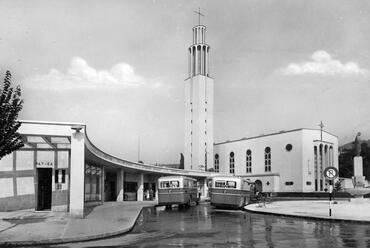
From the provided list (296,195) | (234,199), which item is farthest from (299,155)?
(234,199)

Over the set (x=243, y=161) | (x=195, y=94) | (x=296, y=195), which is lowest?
(x=296, y=195)

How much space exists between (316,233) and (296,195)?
6126 centimetres

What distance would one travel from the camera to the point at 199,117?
89312 millimetres

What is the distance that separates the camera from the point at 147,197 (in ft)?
172

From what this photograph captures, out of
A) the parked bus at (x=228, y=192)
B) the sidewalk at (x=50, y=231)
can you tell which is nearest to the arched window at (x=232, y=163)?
the parked bus at (x=228, y=192)

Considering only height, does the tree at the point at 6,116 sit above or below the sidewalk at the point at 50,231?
above

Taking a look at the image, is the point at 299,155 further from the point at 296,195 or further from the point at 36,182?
the point at 36,182

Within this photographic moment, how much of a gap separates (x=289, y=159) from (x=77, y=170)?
67.9m

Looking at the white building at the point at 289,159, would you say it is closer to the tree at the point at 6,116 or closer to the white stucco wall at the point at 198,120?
the white stucco wall at the point at 198,120

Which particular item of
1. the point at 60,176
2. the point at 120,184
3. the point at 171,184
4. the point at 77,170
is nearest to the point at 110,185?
the point at 120,184

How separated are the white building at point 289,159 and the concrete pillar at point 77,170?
6178cm

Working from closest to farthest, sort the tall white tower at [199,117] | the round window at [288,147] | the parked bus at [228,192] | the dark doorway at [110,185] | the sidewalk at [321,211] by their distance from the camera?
the sidewalk at [321,211] → the parked bus at [228,192] → the dark doorway at [110,185] → the round window at [288,147] → the tall white tower at [199,117]

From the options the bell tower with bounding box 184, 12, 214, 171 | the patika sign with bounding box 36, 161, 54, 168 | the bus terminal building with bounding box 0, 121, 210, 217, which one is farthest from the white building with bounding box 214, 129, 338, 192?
the patika sign with bounding box 36, 161, 54, 168

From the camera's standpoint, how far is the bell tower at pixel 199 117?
89.5 m
